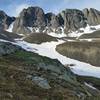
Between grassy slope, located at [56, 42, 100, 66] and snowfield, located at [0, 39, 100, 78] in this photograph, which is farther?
grassy slope, located at [56, 42, 100, 66]

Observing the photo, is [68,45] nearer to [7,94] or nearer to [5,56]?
[5,56]

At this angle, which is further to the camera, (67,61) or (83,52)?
(83,52)

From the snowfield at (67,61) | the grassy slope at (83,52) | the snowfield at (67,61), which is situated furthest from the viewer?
the grassy slope at (83,52)

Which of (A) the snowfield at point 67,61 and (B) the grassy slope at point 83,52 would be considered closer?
(A) the snowfield at point 67,61

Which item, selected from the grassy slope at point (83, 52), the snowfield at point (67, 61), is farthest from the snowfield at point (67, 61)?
the grassy slope at point (83, 52)

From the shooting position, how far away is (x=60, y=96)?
36.6 metres

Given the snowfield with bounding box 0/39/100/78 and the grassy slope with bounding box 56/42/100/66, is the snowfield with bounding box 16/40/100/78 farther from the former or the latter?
the grassy slope with bounding box 56/42/100/66

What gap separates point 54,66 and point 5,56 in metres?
9.52

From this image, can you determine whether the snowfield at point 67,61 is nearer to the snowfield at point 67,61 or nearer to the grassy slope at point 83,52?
the snowfield at point 67,61

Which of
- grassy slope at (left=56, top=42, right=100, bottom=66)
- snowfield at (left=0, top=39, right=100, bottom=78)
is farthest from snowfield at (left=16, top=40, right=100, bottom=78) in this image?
grassy slope at (left=56, top=42, right=100, bottom=66)

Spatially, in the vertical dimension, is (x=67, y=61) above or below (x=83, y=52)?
below

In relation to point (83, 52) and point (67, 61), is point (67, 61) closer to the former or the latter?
point (67, 61)

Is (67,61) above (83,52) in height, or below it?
below

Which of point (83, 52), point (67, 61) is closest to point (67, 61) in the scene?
point (67, 61)
